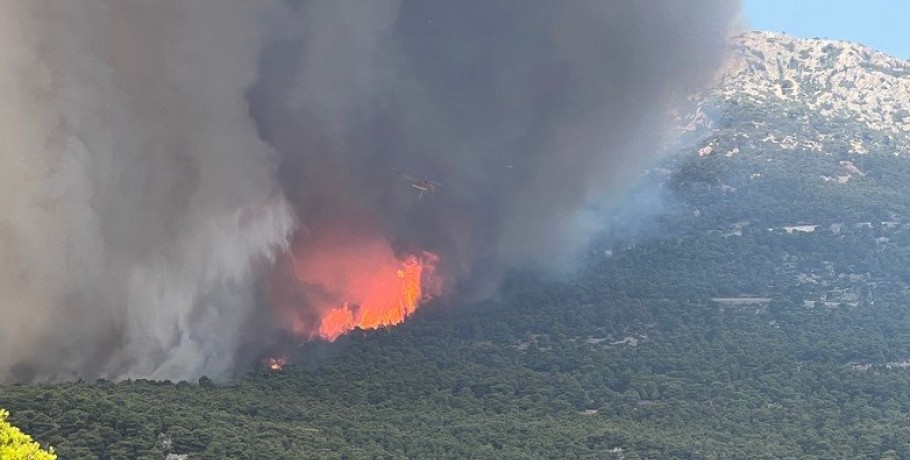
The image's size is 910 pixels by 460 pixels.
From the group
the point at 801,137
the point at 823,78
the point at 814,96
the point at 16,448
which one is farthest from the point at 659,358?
the point at 823,78

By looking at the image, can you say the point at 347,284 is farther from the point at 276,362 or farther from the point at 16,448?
the point at 16,448

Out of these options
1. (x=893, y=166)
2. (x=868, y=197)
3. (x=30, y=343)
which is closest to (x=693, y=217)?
(x=868, y=197)

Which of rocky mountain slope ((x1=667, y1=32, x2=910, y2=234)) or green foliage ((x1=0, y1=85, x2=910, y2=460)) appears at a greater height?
rocky mountain slope ((x1=667, y1=32, x2=910, y2=234))

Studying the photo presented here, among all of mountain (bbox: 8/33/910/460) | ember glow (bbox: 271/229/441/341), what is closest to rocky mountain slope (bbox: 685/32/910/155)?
mountain (bbox: 8/33/910/460)

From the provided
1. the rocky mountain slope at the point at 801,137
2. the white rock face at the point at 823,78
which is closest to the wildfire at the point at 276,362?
the rocky mountain slope at the point at 801,137

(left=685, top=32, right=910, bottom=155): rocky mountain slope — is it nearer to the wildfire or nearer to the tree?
the wildfire

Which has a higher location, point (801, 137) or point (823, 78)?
point (823, 78)

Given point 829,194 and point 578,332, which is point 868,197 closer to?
point 829,194
